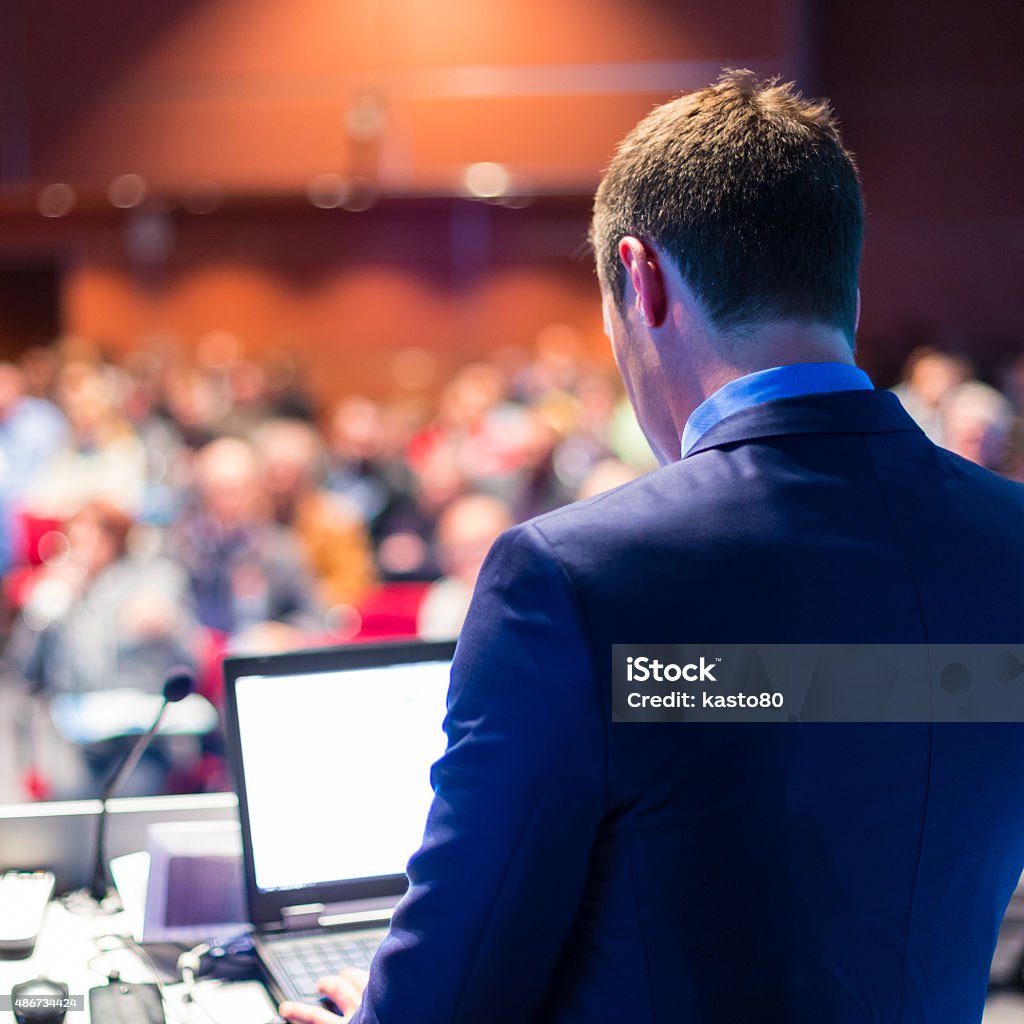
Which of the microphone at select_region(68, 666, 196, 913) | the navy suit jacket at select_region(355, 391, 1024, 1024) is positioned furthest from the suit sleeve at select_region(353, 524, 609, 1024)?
the microphone at select_region(68, 666, 196, 913)

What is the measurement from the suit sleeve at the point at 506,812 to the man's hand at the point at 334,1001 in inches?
13.9

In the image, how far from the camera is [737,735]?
0.69m

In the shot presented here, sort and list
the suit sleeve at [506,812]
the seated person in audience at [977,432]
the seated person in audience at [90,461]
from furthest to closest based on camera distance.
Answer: the seated person in audience at [90,461], the seated person in audience at [977,432], the suit sleeve at [506,812]

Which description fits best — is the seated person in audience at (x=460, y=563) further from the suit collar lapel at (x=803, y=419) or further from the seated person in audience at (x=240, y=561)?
the suit collar lapel at (x=803, y=419)

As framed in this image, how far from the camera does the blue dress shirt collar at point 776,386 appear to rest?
0.76 meters

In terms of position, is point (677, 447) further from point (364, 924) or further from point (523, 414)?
point (523, 414)

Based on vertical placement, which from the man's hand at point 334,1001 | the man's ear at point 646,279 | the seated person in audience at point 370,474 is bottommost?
the man's hand at point 334,1001

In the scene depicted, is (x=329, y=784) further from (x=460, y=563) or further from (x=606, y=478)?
(x=606, y=478)

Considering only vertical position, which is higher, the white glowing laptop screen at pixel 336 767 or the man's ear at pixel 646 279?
the man's ear at pixel 646 279

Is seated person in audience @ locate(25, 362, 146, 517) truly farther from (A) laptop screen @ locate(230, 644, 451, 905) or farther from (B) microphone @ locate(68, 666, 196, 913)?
(A) laptop screen @ locate(230, 644, 451, 905)

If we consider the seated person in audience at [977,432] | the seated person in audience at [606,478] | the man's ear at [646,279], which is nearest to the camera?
the man's ear at [646,279]

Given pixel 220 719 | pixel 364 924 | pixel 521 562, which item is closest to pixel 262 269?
pixel 220 719

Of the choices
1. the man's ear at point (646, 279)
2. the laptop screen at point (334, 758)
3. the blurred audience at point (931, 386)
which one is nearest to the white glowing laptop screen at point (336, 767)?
the laptop screen at point (334, 758)

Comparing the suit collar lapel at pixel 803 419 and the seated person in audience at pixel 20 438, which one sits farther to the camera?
the seated person in audience at pixel 20 438
